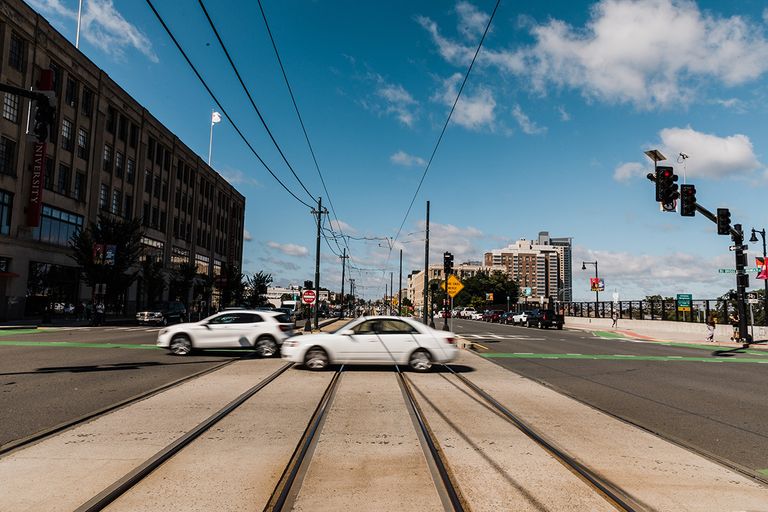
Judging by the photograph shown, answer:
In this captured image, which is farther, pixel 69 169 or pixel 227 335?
pixel 69 169

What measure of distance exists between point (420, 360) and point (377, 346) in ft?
3.83

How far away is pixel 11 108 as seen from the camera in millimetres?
34781

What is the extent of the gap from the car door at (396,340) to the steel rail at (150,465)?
4950 millimetres

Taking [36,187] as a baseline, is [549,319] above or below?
below

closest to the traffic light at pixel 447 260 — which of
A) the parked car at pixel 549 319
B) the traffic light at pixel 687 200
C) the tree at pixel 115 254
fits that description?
the traffic light at pixel 687 200

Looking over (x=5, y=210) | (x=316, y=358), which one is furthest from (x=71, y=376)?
(x=5, y=210)

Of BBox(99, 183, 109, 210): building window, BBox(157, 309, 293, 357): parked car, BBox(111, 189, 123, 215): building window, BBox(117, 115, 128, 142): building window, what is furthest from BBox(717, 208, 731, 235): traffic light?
BBox(117, 115, 128, 142): building window

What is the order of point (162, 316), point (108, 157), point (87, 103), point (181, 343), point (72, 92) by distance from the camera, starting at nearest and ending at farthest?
1. point (181, 343)
2. point (162, 316)
3. point (72, 92)
4. point (87, 103)
5. point (108, 157)

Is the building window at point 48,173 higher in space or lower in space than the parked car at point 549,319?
higher

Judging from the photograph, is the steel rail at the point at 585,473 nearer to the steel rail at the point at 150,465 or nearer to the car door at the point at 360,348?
the steel rail at the point at 150,465

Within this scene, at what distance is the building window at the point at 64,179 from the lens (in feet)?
131

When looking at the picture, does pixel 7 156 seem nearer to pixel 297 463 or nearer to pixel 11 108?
pixel 11 108

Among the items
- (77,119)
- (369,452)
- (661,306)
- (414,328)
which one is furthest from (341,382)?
(77,119)

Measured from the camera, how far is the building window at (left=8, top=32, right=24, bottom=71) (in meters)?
34.3
